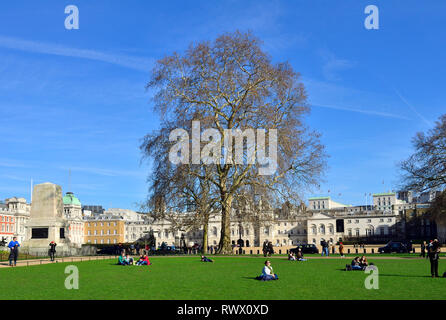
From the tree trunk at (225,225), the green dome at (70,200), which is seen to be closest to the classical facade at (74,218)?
the green dome at (70,200)

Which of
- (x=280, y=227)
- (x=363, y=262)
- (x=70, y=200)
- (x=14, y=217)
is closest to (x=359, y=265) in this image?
(x=363, y=262)

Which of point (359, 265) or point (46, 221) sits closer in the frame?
point (359, 265)

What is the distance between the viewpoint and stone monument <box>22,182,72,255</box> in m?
43.5

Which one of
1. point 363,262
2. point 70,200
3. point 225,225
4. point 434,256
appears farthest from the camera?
point 70,200
